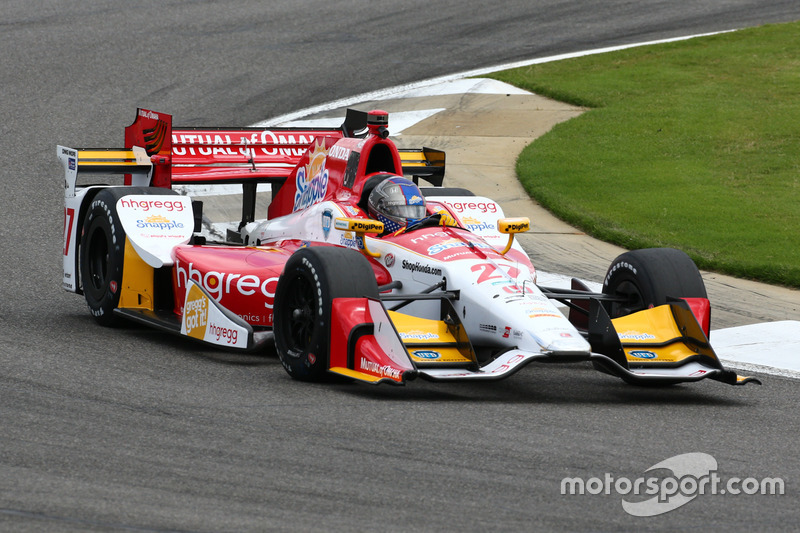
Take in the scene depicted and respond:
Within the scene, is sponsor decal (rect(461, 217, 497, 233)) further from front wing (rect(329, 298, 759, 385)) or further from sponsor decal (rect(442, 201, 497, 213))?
front wing (rect(329, 298, 759, 385))

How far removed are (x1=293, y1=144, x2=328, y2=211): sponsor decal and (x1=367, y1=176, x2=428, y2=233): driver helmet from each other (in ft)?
2.61

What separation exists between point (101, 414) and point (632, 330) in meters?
3.37

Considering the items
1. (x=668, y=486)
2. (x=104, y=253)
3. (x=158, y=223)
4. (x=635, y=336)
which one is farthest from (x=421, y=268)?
(x=104, y=253)

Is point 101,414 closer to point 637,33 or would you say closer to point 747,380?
point 747,380

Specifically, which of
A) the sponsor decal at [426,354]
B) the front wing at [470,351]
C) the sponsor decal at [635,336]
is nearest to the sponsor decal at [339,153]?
the front wing at [470,351]

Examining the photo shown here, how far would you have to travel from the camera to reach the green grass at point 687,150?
12.6 meters

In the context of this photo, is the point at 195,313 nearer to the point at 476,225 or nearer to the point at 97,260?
the point at 97,260

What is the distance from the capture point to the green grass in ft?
41.2

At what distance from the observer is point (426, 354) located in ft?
24.0

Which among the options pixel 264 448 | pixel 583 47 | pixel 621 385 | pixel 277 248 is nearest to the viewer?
pixel 264 448

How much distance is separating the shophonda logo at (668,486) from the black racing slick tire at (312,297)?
224cm

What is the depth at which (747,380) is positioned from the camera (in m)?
7.43

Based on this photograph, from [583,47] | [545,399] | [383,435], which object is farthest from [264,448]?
[583,47]

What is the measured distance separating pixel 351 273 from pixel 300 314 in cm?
52
